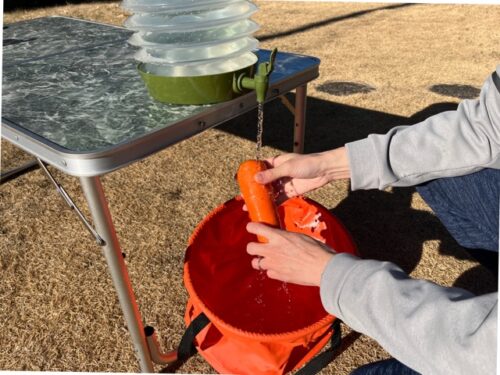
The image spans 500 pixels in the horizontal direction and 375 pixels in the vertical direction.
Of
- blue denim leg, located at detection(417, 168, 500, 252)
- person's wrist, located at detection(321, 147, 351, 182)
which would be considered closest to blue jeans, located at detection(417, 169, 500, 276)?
blue denim leg, located at detection(417, 168, 500, 252)

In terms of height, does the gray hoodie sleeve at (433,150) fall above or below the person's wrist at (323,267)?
above

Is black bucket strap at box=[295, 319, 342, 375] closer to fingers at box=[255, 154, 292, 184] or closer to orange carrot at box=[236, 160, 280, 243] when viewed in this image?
orange carrot at box=[236, 160, 280, 243]

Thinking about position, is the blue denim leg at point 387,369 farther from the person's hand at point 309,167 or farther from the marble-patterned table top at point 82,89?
the marble-patterned table top at point 82,89

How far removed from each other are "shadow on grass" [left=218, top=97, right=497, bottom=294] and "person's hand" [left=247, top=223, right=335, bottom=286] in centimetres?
85

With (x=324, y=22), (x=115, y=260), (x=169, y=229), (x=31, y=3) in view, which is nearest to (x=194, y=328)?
(x=115, y=260)

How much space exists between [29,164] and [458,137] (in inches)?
78.3

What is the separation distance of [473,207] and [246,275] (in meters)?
0.85

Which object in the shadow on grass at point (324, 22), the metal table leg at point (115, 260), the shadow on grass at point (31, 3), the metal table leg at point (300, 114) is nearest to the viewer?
the metal table leg at point (115, 260)

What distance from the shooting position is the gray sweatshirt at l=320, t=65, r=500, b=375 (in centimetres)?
64

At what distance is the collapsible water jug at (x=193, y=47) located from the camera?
1.14m

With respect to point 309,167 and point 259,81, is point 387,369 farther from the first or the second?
point 259,81

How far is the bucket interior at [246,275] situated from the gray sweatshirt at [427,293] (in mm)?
324

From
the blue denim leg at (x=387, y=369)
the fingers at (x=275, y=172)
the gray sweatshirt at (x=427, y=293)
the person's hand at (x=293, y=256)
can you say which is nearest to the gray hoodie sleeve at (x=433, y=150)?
the gray sweatshirt at (x=427, y=293)


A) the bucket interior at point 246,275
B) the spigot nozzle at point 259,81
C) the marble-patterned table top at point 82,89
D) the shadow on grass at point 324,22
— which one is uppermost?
the spigot nozzle at point 259,81
